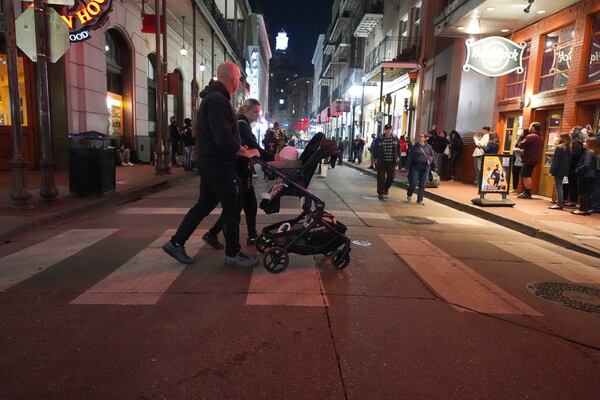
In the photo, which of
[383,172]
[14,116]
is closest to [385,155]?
[383,172]

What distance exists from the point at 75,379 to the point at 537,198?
12299 mm

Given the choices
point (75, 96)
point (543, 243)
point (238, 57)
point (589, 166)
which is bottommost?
point (543, 243)

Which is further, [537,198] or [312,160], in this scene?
[537,198]

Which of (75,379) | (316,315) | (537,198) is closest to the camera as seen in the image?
(75,379)

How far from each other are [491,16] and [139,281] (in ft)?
41.7

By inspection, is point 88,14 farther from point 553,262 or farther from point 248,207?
point 553,262

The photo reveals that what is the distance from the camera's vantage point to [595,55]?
34.9 feet

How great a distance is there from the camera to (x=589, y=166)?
363 inches

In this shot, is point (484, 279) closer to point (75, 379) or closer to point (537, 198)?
point (75, 379)

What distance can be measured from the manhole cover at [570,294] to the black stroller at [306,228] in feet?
6.70

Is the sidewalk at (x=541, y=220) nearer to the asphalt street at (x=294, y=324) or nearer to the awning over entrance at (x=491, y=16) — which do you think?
the asphalt street at (x=294, y=324)

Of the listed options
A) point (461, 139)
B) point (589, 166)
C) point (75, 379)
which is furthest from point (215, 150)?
point (461, 139)

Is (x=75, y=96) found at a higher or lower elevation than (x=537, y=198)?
higher

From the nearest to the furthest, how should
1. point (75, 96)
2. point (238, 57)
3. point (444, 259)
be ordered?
point (444, 259) → point (75, 96) → point (238, 57)
